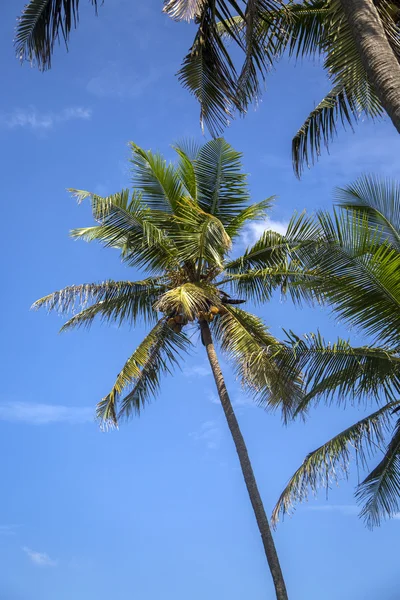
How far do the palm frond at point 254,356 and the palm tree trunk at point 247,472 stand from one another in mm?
342

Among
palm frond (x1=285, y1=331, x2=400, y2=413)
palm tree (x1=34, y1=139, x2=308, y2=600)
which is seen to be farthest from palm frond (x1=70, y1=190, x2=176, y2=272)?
palm frond (x1=285, y1=331, x2=400, y2=413)

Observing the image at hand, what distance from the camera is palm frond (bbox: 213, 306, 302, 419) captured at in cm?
1394

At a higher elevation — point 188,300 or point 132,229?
point 132,229

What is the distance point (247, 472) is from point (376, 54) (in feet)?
27.6

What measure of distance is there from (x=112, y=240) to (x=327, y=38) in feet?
24.5

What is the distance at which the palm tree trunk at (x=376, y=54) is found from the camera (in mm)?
7145

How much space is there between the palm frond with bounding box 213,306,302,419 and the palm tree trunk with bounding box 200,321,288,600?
34 centimetres

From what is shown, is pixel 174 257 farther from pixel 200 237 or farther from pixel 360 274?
pixel 360 274

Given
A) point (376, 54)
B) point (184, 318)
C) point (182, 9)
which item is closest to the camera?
point (376, 54)

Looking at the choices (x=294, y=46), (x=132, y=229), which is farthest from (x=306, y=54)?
(x=132, y=229)

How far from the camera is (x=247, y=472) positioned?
13641 millimetres

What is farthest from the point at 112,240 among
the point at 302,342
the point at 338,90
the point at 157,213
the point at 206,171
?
the point at 302,342

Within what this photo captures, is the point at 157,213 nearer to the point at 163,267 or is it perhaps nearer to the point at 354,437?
the point at 163,267

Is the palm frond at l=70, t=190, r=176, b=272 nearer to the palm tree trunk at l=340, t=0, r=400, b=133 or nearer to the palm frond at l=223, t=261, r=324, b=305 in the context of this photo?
the palm frond at l=223, t=261, r=324, b=305
